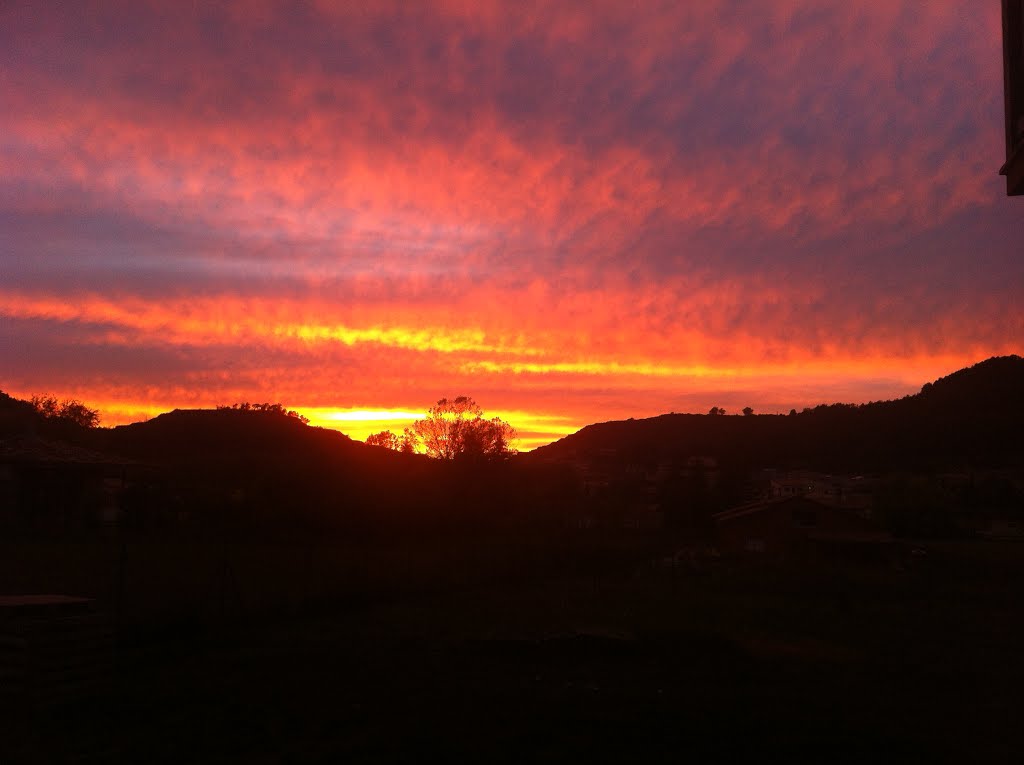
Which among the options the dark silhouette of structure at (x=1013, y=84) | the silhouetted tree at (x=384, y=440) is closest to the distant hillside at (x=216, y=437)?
the silhouetted tree at (x=384, y=440)

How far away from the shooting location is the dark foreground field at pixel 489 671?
8.59 m

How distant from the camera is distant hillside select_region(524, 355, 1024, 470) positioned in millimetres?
62575

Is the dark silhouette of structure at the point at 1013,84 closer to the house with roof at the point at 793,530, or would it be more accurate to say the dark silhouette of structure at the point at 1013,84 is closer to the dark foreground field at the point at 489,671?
the dark foreground field at the point at 489,671

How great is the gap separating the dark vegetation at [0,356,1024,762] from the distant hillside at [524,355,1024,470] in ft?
44.7

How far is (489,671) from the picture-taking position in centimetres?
1252

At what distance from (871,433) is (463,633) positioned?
74.7 m

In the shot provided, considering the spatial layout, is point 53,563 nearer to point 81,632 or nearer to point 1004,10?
point 81,632

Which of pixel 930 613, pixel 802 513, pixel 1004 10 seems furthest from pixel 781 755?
pixel 802 513

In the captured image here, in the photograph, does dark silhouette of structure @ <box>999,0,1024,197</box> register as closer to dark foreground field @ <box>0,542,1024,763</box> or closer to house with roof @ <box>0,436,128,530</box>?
dark foreground field @ <box>0,542,1024,763</box>

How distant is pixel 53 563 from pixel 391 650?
926 cm

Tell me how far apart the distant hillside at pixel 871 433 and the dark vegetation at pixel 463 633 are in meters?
13.6

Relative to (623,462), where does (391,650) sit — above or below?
below

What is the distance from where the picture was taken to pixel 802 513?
1917 inches

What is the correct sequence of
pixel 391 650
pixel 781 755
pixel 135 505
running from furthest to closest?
pixel 135 505 → pixel 391 650 → pixel 781 755
